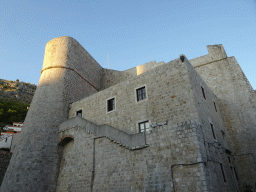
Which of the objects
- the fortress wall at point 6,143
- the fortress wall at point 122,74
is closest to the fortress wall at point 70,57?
the fortress wall at point 122,74

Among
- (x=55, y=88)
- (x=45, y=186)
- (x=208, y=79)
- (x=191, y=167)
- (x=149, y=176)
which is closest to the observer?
(x=191, y=167)

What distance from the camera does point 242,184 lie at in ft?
48.9

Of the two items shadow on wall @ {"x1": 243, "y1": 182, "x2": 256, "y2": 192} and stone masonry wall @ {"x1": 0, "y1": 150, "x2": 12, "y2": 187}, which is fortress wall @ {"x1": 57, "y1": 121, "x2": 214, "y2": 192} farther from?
stone masonry wall @ {"x1": 0, "y1": 150, "x2": 12, "y2": 187}

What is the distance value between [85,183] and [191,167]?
6882 millimetres

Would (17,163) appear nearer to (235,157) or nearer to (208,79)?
(235,157)

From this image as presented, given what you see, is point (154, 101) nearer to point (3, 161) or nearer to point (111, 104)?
point (111, 104)

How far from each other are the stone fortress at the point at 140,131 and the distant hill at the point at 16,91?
5810 cm

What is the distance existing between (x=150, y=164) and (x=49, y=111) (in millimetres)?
11680

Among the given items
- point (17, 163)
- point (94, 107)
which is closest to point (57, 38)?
point (94, 107)

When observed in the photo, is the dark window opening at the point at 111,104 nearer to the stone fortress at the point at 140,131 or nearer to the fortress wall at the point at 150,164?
the stone fortress at the point at 140,131

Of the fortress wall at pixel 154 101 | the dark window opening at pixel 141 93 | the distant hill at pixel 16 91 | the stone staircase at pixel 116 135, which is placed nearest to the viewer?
the stone staircase at pixel 116 135

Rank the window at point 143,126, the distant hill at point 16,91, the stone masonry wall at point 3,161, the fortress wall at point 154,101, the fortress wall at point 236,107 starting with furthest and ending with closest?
1. the distant hill at point 16,91
2. the stone masonry wall at point 3,161
3. the fortress wall at point 236,107
4. the window at point 143,126
5. the fortress wall at point 154,101

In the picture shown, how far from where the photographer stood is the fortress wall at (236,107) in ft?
51.1

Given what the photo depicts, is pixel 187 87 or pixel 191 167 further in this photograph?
pixel 187 87
